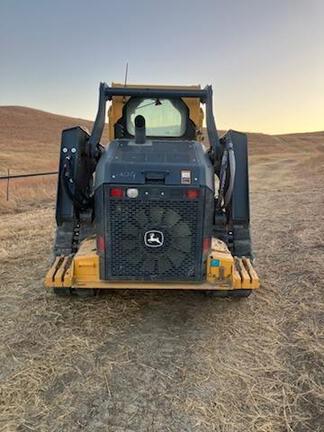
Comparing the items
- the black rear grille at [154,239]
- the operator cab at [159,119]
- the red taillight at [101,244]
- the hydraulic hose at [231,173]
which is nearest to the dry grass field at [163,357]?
the black rear grille at [154,239]

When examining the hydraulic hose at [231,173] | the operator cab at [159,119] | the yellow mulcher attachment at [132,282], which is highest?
the operator cab at [159,119]

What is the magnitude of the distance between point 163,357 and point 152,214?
4.26ft

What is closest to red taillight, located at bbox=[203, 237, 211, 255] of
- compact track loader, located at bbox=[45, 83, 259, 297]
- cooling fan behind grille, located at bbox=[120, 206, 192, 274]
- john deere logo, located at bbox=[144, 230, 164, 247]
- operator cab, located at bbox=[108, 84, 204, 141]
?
compact track loader, located at bbox=[45, 83, 259, 297]

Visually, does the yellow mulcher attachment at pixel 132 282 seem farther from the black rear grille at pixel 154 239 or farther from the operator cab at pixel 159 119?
the operator cab at pixel 159 119

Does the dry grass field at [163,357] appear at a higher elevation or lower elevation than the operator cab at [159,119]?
lower

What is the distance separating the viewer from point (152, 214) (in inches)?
188

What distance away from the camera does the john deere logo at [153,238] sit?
4812mm

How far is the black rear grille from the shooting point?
4.77 meters

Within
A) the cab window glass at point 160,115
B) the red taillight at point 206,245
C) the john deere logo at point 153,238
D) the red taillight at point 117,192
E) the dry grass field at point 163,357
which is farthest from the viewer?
the cab window glass at point 160,115

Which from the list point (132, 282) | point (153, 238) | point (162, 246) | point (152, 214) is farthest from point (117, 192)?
point (132, 282)

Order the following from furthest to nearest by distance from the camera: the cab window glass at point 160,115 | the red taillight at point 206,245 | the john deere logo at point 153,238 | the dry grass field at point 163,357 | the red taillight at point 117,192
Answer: the cab window glass at point 160,115 < the red taillight at point 206,245 < the john deere logo at point 153,238 < the red taillight at point 117,192 < the dry grass field at point 163,357

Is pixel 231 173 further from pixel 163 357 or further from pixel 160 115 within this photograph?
pixel 163 357

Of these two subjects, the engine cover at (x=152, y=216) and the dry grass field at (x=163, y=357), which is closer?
the dry grass field at (x=163, y=357)

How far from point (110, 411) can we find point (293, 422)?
1.26 m
